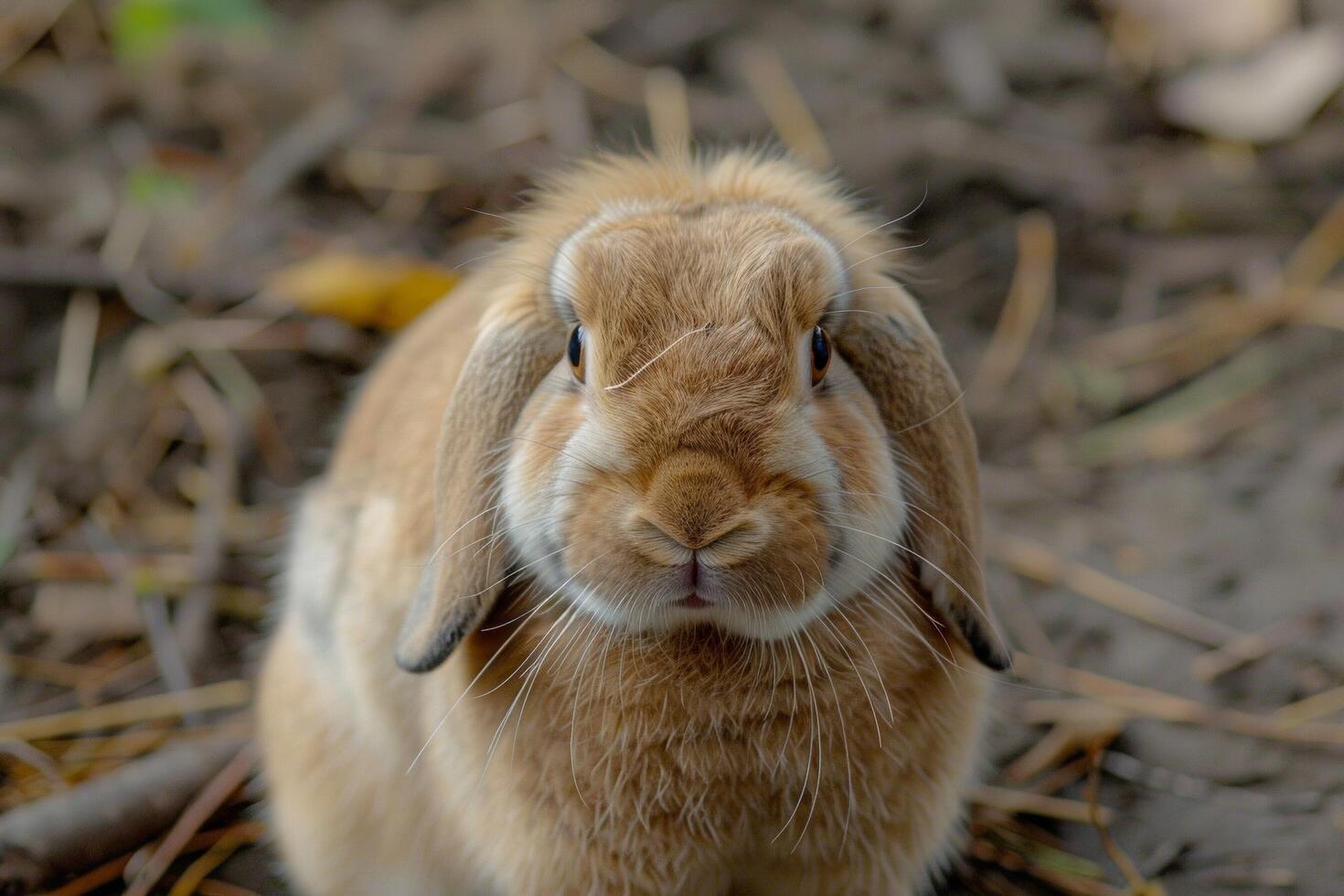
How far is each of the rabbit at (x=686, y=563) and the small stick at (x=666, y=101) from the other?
2321 millimetres

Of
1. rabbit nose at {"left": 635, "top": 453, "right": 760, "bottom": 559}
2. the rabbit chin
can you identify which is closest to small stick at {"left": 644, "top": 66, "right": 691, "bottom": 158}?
the rabbit chin

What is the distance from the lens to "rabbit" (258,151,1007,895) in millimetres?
1918

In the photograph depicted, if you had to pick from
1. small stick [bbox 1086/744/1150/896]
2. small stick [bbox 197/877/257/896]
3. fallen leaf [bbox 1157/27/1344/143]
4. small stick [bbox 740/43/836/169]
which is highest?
small stick [bbox 740/43/836/169]

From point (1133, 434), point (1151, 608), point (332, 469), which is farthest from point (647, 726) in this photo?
point (1133, 434)

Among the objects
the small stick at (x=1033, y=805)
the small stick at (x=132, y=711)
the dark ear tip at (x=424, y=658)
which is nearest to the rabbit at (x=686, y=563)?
the dark ear tip at (x=424, y=658)

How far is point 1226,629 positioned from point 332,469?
2.49 m

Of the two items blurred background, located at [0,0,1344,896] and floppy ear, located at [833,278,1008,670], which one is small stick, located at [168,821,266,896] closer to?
blurred background, located at [0,0,1344,896]

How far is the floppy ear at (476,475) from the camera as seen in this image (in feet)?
7.20

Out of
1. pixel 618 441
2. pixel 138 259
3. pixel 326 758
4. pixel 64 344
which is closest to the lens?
pixel 618 441

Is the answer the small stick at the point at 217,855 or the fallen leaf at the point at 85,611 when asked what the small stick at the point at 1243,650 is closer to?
the small stick at the point at 217,855

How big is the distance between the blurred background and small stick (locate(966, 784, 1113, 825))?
0.01 m

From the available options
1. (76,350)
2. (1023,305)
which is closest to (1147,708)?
(1023,305)

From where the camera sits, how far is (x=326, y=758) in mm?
2826

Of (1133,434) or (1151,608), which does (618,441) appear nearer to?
(1151,608)
